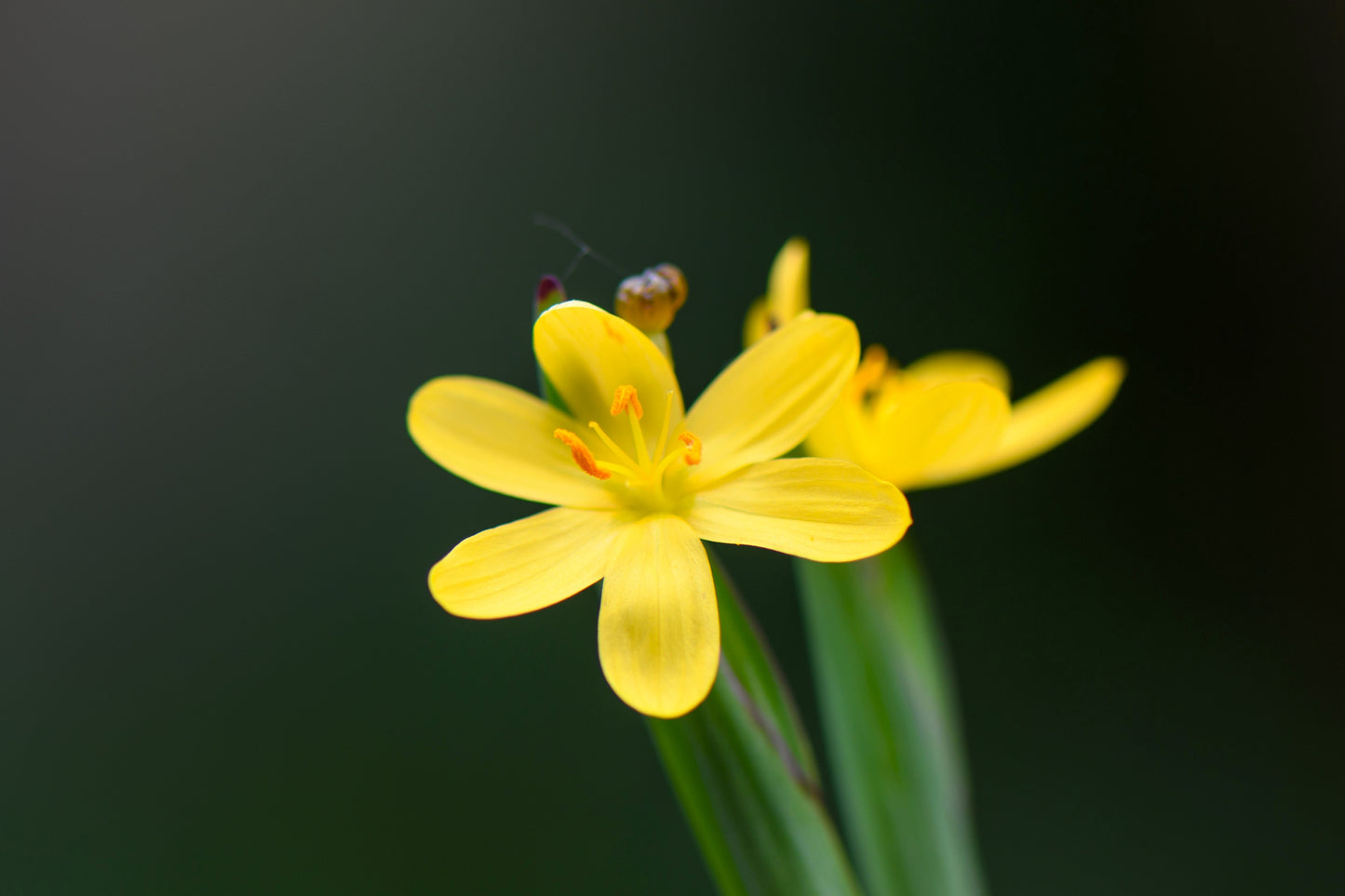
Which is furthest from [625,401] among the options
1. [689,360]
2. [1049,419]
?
[689,360]

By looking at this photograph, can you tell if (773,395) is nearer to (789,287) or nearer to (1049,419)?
(789,287)

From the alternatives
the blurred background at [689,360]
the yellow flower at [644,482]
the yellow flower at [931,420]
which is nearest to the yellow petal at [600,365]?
the yellow flower at [644,482]

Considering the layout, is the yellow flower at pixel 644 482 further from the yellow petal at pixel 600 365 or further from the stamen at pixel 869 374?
the stamen at pixel 869 374

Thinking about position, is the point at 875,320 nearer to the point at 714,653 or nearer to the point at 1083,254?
the point at 1083,254

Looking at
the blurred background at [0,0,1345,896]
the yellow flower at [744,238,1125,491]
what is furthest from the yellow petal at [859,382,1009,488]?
the blurred background at [0,0,1345,896]

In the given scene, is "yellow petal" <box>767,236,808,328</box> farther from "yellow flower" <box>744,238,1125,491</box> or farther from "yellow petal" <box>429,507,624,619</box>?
"yellow petal" <box>429,507,624,619</box>

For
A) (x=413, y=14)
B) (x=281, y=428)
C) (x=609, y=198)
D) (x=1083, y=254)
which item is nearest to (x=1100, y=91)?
(x=1083, y=254)
